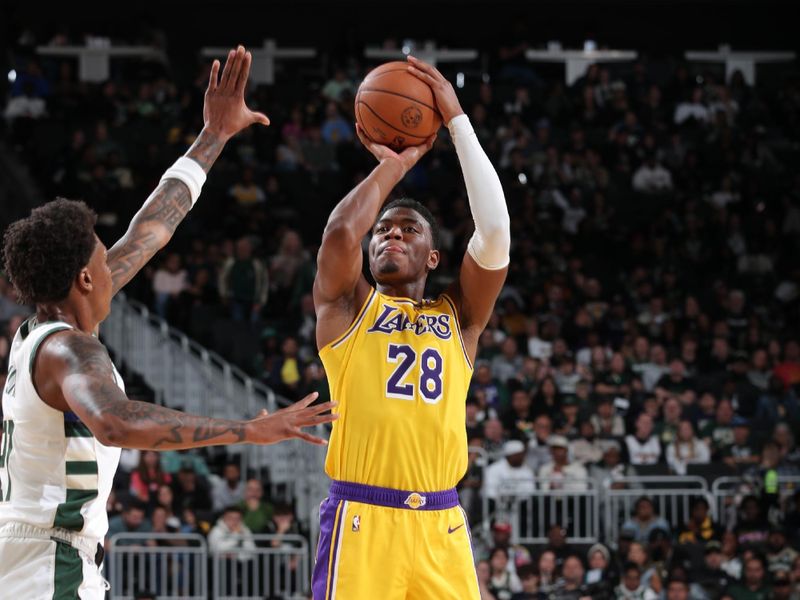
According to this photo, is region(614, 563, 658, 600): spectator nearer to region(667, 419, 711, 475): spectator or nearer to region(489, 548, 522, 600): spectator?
region(489, 548, 522, 600): spectator

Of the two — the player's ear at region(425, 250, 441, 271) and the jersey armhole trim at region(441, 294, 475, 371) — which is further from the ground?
the player's ear at region(425, 250, 441, 271)

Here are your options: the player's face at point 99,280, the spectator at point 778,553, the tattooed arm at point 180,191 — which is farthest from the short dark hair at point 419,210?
the spectator at point 778,553

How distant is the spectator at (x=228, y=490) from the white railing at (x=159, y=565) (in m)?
0.67

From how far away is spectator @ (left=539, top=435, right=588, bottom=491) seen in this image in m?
12.5

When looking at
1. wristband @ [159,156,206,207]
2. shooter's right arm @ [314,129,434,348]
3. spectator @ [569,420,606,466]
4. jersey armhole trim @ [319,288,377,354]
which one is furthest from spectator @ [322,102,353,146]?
wristband @ [159,156,206,207]

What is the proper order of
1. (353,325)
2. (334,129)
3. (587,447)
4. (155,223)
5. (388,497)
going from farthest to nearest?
(334,129) < (587,447) < (353,325) < (388,497) < (155,223)

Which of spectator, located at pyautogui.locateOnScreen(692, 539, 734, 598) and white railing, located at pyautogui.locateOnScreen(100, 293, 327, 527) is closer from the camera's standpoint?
spectator, located at pyautogui.locateOnScreen(692, 539, 734, 598)

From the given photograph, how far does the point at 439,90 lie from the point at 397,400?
4.61 feet

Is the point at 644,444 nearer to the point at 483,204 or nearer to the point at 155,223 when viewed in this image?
the point at 483,204

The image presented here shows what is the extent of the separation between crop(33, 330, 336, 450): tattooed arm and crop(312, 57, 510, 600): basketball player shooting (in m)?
1.40

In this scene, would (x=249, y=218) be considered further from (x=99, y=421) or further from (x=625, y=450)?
(x=99, y=421)

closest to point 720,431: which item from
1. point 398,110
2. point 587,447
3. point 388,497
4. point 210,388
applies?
point 587,447

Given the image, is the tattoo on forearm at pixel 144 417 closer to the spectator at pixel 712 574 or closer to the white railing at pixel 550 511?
the white railing at pixel 550 511

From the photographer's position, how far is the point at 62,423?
3.98m
